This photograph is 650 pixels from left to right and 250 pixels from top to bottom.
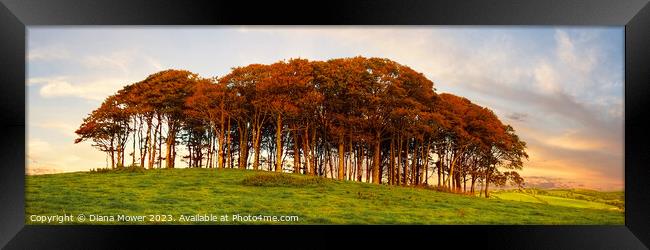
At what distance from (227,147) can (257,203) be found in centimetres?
212

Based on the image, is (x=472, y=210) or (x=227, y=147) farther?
(x=227, y=147)

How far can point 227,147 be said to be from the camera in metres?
12.3

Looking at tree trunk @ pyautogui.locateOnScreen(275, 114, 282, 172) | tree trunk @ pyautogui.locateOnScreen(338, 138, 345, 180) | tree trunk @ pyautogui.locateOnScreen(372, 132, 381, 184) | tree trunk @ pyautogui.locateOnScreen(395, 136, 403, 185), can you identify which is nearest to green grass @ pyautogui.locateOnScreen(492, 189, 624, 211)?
tree trunk @ pyautogui.locateOnScreen(395, 136, 403, 185)

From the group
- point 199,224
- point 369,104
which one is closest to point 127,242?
point 199,224

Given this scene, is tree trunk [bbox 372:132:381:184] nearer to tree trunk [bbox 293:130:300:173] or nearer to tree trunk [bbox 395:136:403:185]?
tree trunk [bbox 395:136:403:185]

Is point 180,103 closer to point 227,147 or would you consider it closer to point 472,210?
point 227,147

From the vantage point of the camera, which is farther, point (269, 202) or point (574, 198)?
point (574, 198)

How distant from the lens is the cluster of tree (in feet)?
37.0

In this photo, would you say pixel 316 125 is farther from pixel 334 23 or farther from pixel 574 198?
pixel 574 198

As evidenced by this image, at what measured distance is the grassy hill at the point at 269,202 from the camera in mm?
10422

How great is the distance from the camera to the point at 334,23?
9.69 metres

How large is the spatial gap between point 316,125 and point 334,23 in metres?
2.79

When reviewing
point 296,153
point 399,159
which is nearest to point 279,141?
point 296,153

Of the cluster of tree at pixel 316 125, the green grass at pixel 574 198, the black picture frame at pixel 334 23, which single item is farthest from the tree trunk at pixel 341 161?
the green grass at pixel 574 198
